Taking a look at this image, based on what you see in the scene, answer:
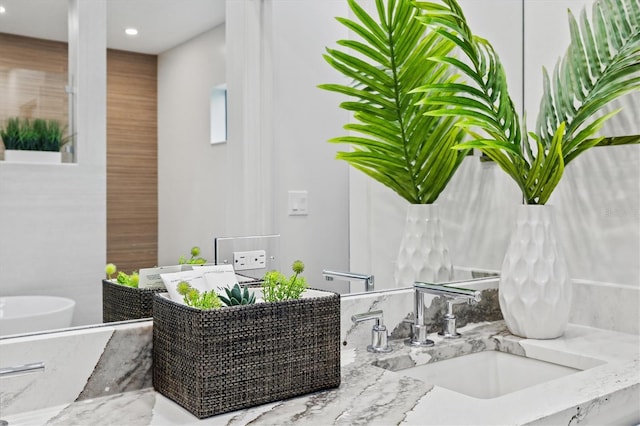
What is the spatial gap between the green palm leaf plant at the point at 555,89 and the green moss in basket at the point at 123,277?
75 centimetres

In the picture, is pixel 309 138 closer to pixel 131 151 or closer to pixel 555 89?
pixel 131 151

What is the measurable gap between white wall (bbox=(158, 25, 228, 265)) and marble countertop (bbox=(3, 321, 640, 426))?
30cm

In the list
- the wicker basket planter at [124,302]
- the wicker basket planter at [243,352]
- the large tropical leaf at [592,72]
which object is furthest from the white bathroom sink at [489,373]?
the wicker basket planter at [124,302]

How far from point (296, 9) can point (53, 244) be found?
0.76 m

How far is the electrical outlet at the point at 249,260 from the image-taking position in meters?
1.20

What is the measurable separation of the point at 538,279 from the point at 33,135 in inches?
45.7

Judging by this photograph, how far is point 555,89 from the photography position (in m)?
1.57

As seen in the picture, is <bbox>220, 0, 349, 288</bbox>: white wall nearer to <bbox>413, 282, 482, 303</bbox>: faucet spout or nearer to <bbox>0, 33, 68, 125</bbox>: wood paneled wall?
<bbox>413, 282, 482, 303</bbox>: faucet spout

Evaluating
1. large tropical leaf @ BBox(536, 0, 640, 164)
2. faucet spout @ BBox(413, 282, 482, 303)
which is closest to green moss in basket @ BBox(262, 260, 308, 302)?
faucet spout @ BBox(413, 282, 482, 303)

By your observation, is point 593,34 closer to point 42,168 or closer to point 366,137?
point 366,137

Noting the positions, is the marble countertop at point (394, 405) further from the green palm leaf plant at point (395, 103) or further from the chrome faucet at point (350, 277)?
the green palm leaf plant at point (395, 103)

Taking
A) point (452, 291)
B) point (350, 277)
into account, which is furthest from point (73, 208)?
A: point (452, 291)

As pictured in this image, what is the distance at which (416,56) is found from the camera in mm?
1558

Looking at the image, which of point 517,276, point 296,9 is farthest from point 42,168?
point 517,276
